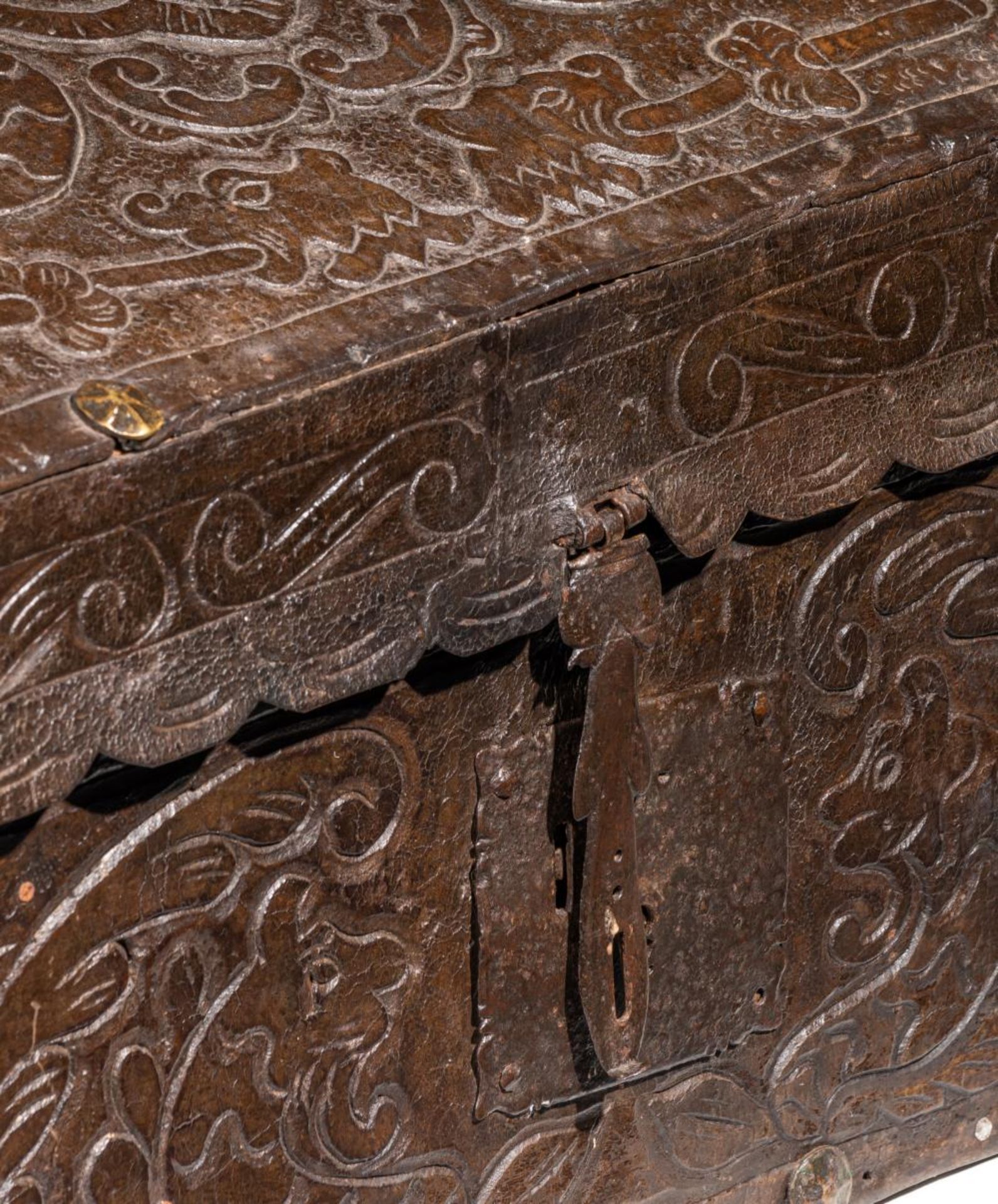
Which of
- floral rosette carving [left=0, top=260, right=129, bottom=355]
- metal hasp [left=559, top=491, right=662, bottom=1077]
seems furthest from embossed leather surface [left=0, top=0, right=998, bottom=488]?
metal hasp [left=559, top=491, right=662, bottom=1077]

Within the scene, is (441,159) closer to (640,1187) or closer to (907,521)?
(907,521)

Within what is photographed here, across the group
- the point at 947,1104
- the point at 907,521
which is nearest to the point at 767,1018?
the point at 947,1104

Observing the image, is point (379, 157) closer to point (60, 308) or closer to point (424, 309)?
point (424, 309)

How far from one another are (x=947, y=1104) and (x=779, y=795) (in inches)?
16.4

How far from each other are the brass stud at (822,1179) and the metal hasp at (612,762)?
0.29m

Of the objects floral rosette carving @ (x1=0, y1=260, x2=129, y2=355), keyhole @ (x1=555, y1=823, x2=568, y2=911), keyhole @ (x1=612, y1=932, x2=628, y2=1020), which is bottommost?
keyhole @ (x1=612, y1=932, x2=628, y2=1020)

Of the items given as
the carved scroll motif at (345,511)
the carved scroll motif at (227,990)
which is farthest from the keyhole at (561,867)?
the carved scroll motif at (345,511)

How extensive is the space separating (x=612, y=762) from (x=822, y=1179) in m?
0.54

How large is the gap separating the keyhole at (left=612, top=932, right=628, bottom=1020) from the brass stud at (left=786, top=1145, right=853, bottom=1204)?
1.10 feet

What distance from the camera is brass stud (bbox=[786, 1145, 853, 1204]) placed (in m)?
2.09

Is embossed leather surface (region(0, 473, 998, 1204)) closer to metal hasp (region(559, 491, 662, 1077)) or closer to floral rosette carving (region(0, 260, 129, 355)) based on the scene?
metal hasp (region(559, 491, 662, 1077))

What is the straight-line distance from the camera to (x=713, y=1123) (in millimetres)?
2012

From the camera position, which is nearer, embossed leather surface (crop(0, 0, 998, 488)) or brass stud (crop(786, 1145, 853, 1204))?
embossed leather surface (crop(0, 0, 998, 488))

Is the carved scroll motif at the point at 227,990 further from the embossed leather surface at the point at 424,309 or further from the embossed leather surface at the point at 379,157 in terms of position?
the embossed leather surface at the point at 379,157
